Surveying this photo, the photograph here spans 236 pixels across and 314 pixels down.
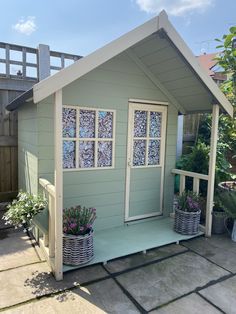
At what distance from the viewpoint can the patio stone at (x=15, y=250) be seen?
276 cm

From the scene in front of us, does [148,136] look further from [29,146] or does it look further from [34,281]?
[34,281]

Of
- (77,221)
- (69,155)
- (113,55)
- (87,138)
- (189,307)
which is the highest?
(113,55)

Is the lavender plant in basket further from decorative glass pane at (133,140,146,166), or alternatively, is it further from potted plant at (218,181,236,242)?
potted plant at (218,181,236,242)

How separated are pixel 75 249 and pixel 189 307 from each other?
4.06 ft

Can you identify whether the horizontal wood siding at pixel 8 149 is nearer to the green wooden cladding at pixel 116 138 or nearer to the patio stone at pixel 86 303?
the green wooden cladding at pixel 116 138

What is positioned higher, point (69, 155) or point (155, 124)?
point (155, 124)

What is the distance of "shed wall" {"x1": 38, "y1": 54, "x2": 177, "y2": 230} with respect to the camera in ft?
9.88

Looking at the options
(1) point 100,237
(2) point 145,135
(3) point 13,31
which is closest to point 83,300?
(1) point 100,237

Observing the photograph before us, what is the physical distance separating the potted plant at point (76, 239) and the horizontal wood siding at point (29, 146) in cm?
74

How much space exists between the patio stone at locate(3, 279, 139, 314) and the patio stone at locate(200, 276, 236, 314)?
0.75m

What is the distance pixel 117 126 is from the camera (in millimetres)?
3539

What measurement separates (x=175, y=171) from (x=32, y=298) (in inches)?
109

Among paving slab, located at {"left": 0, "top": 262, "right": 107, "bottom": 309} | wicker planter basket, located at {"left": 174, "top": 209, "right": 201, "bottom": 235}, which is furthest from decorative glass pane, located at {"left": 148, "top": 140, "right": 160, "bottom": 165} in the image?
paving slab, located at {"left": 0, "top": 262, "right": 107, "bottom": 309}

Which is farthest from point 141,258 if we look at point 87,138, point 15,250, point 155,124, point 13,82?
point 13,82
